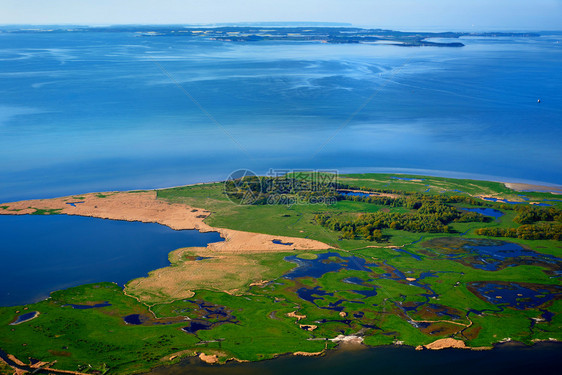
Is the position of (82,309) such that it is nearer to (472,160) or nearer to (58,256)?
(58,256)

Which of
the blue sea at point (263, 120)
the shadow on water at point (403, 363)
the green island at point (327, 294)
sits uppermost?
the blue sea at point (263, 120)

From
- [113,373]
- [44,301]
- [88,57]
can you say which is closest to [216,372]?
[113,373]

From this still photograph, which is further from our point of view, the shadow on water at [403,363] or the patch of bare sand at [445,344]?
the patch of bare sand at [445,344]

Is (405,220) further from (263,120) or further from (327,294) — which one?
(263,120)

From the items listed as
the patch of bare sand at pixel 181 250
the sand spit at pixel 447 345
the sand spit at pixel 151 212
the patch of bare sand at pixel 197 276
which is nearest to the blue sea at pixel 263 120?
the sand spit at pixel 151 212

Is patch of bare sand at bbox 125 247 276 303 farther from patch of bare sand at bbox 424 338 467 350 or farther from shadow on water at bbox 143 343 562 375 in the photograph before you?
patch of bare sand at bbox 424 338 467 350

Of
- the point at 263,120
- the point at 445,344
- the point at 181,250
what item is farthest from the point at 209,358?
the point at 263,120

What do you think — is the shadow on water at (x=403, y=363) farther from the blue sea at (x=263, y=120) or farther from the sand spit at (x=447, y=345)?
the blue sea at (x=263, y=120)
